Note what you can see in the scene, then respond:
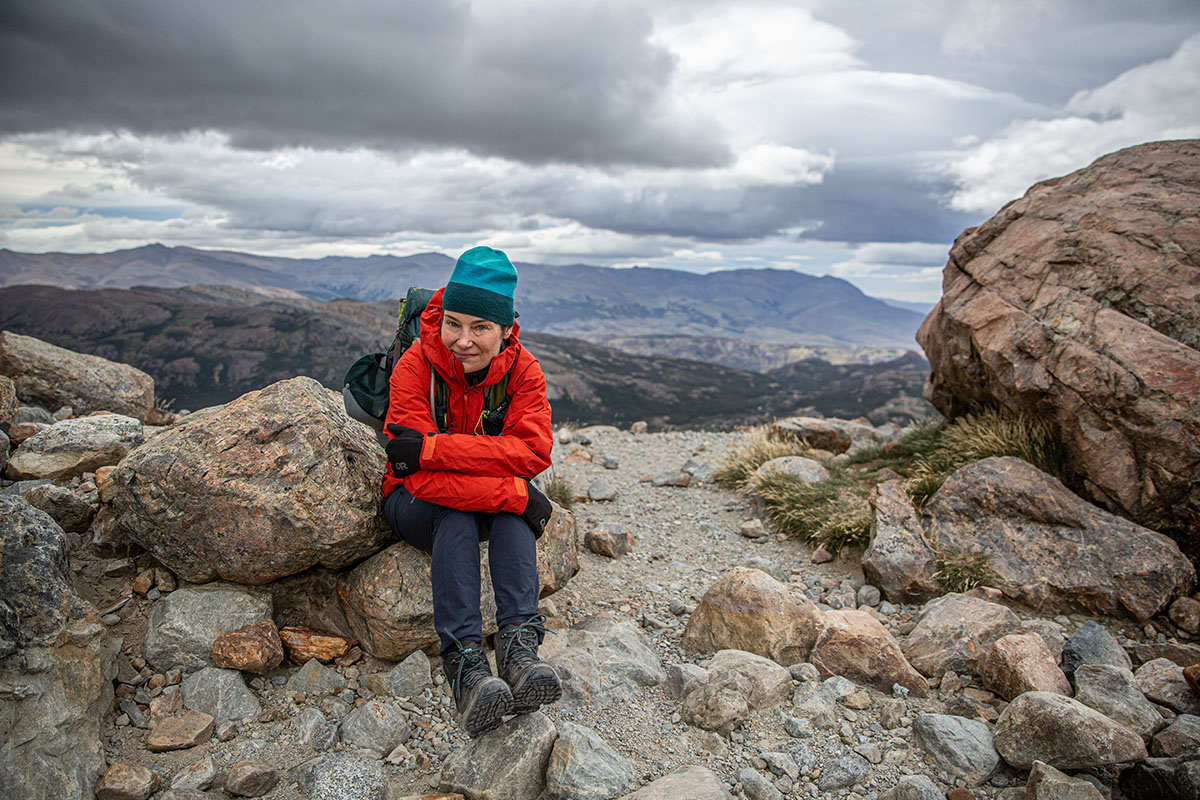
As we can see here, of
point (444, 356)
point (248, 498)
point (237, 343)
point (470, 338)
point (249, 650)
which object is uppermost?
point (470, 338)

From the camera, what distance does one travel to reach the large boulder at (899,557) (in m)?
6.99

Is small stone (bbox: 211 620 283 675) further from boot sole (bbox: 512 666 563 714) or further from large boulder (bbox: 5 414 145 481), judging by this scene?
large boulder (bbox: 5 414 145 481)

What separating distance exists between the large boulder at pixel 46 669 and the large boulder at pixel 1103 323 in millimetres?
9576

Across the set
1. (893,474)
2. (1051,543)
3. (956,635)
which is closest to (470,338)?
(956,635)

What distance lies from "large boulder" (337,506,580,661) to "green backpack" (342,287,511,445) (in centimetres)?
102

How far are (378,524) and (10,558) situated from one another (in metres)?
2.25

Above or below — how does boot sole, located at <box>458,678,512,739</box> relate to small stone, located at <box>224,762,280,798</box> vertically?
above

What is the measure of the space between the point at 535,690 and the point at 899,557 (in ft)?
16.7

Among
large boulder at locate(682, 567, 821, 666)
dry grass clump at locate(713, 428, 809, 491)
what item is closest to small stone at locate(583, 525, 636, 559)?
large boulder at locate(682, 567, 821, 666)

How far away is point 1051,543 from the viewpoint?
Result: 276 inches

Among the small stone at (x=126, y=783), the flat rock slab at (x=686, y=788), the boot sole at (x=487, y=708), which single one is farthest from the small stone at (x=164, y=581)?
the flat rock slab at (x=686, y=788)

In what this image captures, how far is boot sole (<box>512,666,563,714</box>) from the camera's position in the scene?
3.89 metres

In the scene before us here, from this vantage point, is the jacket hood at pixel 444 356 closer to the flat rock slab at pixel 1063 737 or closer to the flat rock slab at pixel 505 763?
the flat rock slab at pixel 505 763

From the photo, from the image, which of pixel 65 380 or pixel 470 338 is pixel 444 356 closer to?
pixel 470 338
